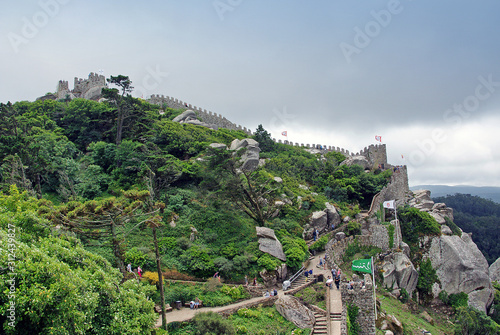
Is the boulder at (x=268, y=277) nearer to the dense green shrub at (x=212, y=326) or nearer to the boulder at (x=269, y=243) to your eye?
the boulder at (x=269, y=243)

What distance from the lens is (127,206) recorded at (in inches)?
679

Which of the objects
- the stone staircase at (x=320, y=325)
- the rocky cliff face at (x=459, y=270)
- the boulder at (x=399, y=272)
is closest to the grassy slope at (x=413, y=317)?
the boulder at (x=399, y=272)

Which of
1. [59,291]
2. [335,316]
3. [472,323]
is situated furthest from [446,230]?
[59,291]

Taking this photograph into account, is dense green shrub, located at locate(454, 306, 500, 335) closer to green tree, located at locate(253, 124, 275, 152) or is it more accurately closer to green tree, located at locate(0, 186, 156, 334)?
green tree, located at locate(0, 186, 156, 334)

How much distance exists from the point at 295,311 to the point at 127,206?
954 cm

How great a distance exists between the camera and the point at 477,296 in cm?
2692

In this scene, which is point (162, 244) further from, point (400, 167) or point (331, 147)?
point (331, 147)

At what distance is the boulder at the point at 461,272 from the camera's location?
88.5 feet

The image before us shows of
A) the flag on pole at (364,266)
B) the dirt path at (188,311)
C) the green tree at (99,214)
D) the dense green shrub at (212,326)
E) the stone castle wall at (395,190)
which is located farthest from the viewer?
the stone castle wall at (395,190)

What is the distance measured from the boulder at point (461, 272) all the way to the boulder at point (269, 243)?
13.4 m

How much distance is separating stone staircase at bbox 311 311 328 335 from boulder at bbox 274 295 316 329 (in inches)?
7.9

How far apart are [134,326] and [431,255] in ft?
83.0

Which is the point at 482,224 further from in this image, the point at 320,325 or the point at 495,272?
the point at 320,325

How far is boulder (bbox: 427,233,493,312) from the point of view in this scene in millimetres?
26984
